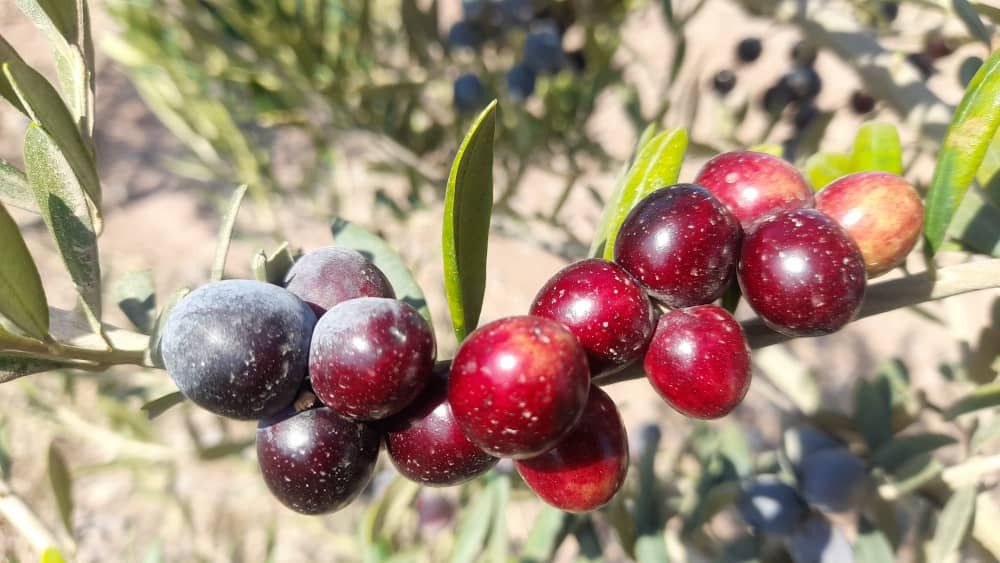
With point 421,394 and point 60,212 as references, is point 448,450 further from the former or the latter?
point 60,212

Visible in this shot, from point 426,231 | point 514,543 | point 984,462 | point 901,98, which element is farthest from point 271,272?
point 514,543

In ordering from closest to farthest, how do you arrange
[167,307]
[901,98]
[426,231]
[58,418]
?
[167,307] < [901,98] < [58,418] < [426,231]

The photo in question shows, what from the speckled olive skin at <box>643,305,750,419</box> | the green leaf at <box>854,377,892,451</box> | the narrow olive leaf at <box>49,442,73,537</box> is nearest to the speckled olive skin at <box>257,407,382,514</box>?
the speckled olive skin at <box>643,305,750,419</box>

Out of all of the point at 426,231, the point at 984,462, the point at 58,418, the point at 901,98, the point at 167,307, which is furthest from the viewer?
the point at 426,231

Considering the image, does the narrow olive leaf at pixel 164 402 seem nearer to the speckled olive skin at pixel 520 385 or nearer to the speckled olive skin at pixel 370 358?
the speckled olive skin at pixel 370 358

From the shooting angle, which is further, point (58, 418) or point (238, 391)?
point (58, 418)

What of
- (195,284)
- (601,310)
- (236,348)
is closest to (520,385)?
(601,310)
